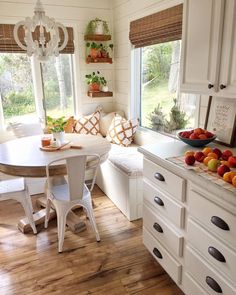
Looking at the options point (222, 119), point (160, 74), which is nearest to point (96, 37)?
A: point (160, 74)

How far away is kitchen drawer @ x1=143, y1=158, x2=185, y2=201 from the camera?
1.51 m

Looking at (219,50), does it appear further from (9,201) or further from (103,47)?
(9,201)

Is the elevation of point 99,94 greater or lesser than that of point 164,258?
greater

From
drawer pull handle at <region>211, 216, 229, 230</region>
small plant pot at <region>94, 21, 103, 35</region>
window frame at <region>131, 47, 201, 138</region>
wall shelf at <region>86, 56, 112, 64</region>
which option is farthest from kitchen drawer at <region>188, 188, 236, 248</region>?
small plant pot at <region>94, 21, 103, 35</region>

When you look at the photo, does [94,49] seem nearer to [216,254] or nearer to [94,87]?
[94,87]

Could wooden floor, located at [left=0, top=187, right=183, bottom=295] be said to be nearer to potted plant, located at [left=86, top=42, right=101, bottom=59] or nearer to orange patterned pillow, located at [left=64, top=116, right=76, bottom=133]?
orange patterned pillow, located at [left=64, top=116, right=76, bottom=133]

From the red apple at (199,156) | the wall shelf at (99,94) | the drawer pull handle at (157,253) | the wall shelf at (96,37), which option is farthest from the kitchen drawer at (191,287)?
the wall shelf at (96,37)

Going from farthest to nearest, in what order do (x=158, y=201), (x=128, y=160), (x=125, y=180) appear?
(x=128, y=160) → (x=125, y=180) → (x=158, y=201)

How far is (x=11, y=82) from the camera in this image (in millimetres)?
3311

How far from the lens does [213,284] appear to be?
134cm

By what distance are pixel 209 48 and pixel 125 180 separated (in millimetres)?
1405

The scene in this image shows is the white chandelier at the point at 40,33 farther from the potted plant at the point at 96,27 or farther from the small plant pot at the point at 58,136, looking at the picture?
the potted plant at the point at 96,27

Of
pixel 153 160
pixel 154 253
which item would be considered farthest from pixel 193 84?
pixel 154 253

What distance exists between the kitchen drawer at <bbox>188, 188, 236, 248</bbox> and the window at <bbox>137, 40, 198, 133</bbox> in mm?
1117
